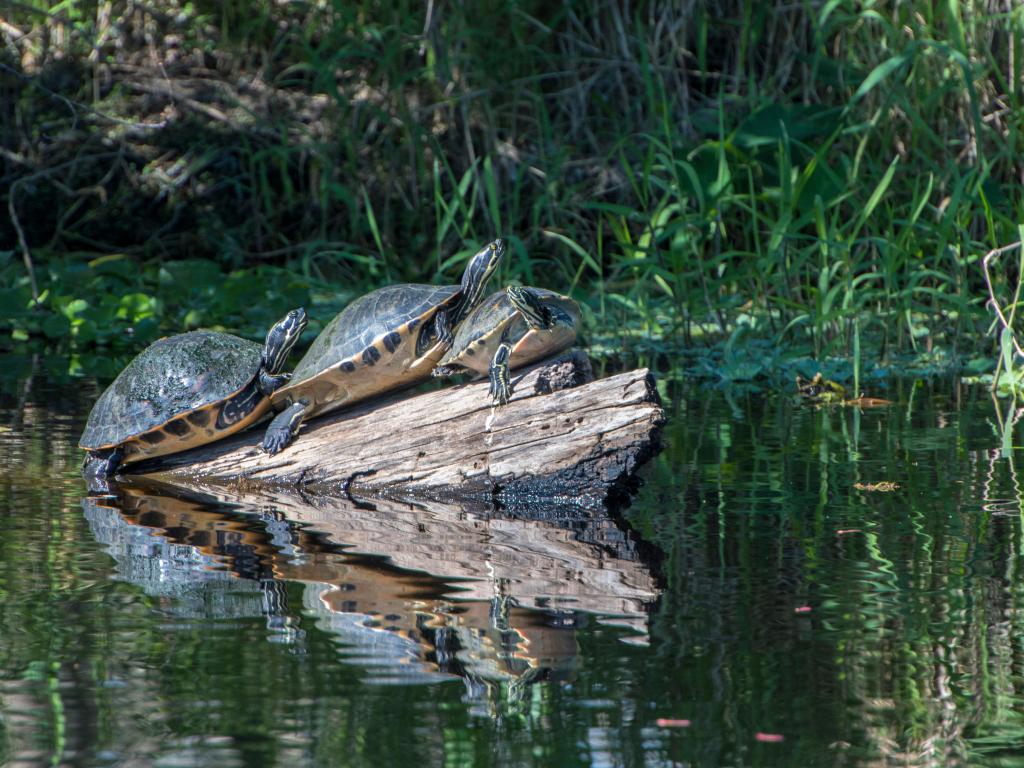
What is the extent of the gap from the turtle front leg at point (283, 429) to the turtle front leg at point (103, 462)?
0.47m

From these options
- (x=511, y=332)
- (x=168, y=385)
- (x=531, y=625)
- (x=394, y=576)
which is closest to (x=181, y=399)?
(x=168, y=385)

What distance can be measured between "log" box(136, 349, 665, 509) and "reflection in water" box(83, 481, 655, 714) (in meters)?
0.18

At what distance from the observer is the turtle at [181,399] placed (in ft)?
14.0

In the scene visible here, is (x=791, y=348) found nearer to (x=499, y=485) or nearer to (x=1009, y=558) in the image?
(x=499, y=485)

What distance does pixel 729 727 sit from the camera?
2.18 m

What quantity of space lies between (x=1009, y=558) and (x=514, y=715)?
1517mm

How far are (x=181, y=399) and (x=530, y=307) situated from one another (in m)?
1.16

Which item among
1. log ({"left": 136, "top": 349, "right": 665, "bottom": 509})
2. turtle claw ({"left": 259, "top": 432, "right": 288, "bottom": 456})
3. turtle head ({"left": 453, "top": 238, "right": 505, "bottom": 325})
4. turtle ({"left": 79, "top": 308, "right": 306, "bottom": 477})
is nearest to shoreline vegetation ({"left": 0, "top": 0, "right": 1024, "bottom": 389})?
turtle head ({"left": 453, "top": 238, "right": 505, "bottom": 325})

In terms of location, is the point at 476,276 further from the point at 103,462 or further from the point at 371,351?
the point at 103,462

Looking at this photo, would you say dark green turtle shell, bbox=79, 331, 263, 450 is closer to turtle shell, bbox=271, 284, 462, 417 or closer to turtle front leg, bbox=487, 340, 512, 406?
turtle shell, bbox=271, 284, 462, 417

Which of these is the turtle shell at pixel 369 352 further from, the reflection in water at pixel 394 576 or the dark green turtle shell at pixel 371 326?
the reflection in water at pixel 394 576

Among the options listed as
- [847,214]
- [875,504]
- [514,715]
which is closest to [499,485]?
[875,504]

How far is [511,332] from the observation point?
13.3 ft

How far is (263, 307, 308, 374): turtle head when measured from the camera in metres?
4.46
